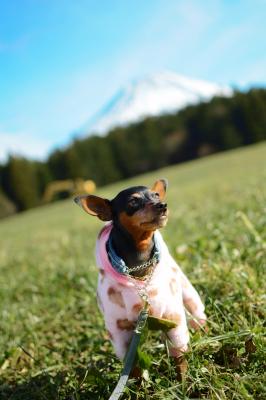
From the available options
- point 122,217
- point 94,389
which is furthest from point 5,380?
point 122,217

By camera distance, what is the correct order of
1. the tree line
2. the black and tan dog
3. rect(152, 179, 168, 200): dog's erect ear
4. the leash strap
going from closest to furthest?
1. the leash strap
2. the black and tan dog
3. rect(152, 179, 168, 200): dog's erect ear
4. the tree line

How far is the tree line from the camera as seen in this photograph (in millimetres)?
34875

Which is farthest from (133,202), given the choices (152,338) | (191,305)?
(152,338)

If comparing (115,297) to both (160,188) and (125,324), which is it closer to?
(125,324)

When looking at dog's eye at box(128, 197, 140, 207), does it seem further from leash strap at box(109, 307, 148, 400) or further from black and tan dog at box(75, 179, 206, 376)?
leash strap at box(109, 307, 148, 400)

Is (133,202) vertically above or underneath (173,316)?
above

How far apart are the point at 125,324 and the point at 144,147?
34899 mm

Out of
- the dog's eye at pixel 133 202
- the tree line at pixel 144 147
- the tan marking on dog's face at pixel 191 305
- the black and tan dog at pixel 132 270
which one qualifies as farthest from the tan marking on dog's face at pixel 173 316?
the tree line at pixel 144 147

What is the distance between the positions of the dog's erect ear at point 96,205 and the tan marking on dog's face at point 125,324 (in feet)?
1.52

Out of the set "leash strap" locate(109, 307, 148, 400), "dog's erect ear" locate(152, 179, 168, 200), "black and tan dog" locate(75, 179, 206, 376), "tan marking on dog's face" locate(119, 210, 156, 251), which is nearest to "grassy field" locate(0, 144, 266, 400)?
"leash strap" locate(109, 307, 148, 400)

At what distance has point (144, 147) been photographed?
36.9 m

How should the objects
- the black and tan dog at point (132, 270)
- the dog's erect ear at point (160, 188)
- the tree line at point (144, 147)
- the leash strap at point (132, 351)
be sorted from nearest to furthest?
the leash strap at point (132, 351) → the black and tan dog at point (132, 270) → the dog's erect ear at point (160, 188) → the tree line at point (144, 147)

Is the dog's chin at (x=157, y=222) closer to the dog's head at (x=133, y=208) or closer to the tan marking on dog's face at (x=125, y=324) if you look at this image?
the dog's head at (x=133, y=208)

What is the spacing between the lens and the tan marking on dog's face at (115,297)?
87.0 inches
